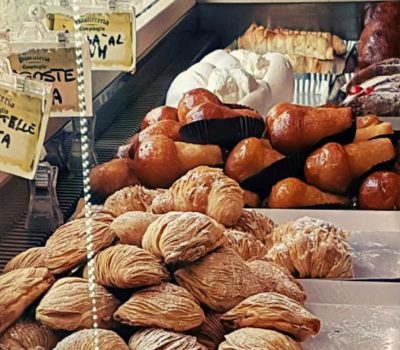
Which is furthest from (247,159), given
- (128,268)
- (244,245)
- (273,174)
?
(128,268)

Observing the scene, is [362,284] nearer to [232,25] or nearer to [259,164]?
[259,164]

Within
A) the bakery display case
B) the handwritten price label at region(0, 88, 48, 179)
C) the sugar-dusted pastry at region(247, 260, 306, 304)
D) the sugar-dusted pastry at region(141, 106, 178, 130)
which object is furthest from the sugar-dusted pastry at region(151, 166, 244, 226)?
the sugar-dusted pastry at region(141, 106, 178, 130)

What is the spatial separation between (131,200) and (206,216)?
0.33 m

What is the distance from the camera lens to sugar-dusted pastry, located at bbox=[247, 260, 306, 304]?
94cm

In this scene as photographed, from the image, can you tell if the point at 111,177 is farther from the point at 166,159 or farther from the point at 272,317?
the point at 272,317

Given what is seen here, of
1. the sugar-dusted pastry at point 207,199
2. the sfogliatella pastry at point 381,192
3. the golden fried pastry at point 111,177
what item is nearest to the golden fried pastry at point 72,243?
the sugar-dusted pastry at point 207,199

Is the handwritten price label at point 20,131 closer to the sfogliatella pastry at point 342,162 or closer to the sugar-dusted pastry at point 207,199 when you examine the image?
the sugar-dusted pastry at point 207,199

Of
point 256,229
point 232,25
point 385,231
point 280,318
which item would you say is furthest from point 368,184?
point 232,25

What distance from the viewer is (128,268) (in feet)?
2.82

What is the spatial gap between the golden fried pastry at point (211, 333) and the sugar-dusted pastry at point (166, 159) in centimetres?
64

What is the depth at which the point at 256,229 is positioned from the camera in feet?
4.01

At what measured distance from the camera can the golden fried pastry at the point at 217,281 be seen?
0.88m

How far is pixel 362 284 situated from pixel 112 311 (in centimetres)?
44

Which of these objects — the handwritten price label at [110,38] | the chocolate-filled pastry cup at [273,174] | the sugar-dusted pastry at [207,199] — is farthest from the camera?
the chocolate-filled pastry cup at [273,174]
